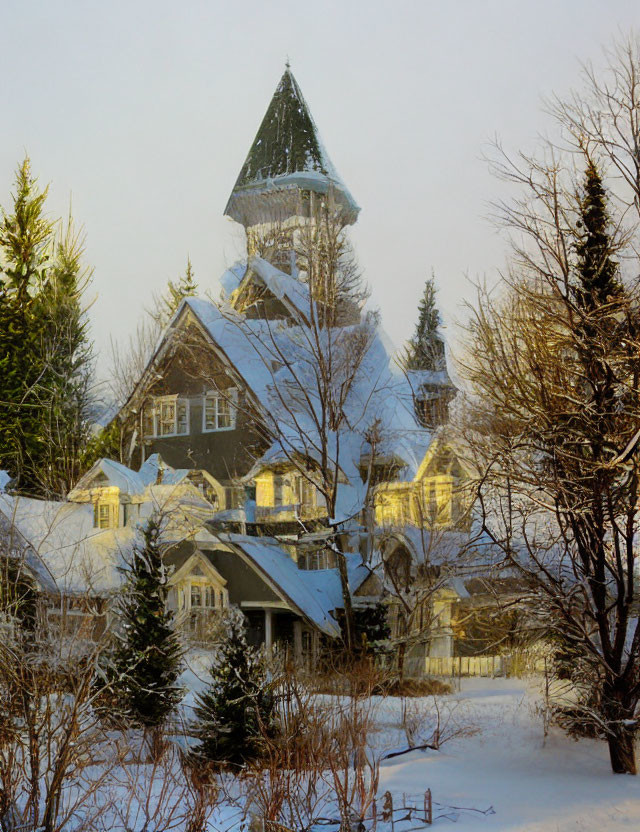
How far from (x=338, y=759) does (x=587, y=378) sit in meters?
7.25

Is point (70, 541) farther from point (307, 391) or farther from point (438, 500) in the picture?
point (438, 500)

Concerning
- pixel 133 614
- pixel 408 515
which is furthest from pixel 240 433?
pixel 133 614

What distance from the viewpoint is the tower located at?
3397 cm

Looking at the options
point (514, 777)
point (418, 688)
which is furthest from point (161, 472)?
point (514, 777)

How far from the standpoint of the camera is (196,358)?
97.2 feet

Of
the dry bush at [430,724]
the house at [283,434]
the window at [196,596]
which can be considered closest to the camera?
the dry bush at [430,724]

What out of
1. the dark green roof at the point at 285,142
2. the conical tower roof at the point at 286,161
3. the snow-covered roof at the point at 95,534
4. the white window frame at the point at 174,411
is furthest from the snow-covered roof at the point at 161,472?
the dark green roof at the point at 285,142

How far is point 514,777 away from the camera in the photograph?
17.4 m

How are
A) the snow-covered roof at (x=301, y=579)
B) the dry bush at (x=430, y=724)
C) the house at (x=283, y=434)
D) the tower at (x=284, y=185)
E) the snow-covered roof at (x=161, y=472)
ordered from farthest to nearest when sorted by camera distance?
the tower at (x=284, y=185) → the snow-covered roof at (x=161, y=472) → the house at (x=283, y=434) → the snow-covered roof at (x=301, y=579) → the dry bush at (x=430, y=724)

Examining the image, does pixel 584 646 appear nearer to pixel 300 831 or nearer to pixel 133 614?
pixel 300 831

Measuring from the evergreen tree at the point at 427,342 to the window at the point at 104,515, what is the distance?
13831mm

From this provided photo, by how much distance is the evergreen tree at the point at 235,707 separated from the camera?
57.9 feet

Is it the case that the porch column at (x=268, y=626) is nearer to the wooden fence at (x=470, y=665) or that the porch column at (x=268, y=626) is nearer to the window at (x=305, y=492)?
the window at (x=305, y=492)

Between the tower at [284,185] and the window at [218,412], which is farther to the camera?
the tower at [284,185]
